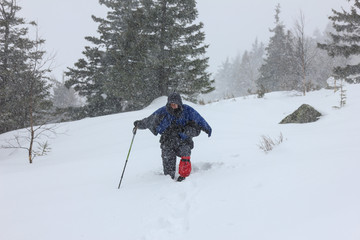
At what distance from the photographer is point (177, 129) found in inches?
161

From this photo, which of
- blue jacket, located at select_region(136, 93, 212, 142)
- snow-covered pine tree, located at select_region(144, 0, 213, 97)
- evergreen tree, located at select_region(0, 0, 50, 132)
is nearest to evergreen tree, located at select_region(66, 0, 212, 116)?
snow-covered pine tree, located at select_region(144, 0, 213, 97)

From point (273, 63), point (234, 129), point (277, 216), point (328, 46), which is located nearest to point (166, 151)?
point (277, 216)

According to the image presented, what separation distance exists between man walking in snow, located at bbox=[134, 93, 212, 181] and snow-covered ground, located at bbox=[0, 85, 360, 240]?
390mm

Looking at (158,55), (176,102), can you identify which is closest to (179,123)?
(176,102)

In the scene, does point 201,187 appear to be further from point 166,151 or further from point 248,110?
point 248,110

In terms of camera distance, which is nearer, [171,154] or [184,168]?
[184,168]

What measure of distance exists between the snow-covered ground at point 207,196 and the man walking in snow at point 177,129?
39cm

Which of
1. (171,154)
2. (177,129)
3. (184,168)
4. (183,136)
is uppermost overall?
(177,129)

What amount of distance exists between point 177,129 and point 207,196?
1478mm

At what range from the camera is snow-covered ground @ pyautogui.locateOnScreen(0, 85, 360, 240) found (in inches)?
79.2

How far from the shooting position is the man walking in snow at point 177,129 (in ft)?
13.0

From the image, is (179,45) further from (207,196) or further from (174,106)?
(207,196)

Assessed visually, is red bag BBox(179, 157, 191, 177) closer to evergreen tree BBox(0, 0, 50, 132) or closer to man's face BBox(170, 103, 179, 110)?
man's face BBox(170, 103, 179, 110)

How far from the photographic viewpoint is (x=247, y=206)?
95.5 inches
